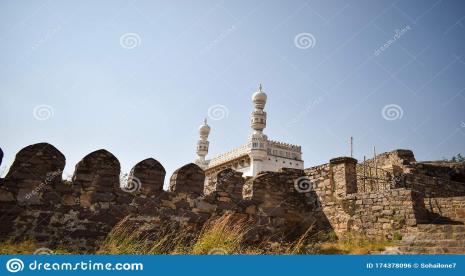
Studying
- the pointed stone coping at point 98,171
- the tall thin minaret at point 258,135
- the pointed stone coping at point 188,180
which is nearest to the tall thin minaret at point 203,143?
the tall thin minaret at point 258,135

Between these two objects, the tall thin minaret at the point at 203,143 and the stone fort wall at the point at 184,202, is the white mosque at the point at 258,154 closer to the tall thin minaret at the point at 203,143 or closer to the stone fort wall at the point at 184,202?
the tall thin minaret at the point at 203,143

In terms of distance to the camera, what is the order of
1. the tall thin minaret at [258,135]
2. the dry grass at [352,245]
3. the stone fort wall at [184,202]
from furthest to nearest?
the tall thin minaret at [258,135]
the dry grass at [352,245]
the stone fort wall at [184,202]

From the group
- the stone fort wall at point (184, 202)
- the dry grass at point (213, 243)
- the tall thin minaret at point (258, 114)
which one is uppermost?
the tall thin minaret at point (258, 114)

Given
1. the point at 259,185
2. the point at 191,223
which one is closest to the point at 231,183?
the point at 259,185

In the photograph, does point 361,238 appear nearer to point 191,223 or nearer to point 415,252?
point 415,252

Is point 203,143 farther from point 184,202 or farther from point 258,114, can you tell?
point 184,202

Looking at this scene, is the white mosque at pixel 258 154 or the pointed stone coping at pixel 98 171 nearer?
the pointed stone coping at pixel 98 171

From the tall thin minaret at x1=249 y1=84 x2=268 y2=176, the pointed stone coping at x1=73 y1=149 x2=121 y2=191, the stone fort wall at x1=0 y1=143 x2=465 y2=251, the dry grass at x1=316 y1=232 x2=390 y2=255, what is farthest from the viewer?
the tall thin minaret at x1=249 y1=84 x2=268 y2=176

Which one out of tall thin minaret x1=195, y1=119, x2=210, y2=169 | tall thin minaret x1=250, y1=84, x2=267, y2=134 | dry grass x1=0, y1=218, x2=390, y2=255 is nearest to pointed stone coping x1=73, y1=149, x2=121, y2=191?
dry grass x1=0, y1=218, x2=390, y2=255

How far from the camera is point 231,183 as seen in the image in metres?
6.91

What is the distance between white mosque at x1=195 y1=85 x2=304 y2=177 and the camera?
110 ft

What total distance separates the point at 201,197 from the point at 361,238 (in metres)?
3.35

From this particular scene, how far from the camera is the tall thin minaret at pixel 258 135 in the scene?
33.5 m

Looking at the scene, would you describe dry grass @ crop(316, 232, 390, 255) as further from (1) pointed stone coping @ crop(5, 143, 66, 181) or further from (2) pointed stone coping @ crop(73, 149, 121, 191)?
(1) pointed stone coping @ crop(5, 143, 66, 181)
